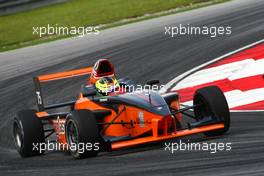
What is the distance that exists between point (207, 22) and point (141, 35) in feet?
5.50

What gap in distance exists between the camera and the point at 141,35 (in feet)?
63.9

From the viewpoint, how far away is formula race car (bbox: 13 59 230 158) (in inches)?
361

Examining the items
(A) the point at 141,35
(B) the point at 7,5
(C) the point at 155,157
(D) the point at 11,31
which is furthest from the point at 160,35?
(C) the point at 155,157

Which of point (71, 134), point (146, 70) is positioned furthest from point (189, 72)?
point (71, 134)

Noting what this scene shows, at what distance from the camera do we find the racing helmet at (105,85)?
1055 cm

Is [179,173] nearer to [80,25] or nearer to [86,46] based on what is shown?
[86,46]

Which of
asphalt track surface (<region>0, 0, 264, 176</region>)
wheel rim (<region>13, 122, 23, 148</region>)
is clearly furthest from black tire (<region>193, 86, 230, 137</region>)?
wheel rim (<region>13, 122, 23, 148</region>)

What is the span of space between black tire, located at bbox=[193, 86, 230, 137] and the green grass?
433 inches

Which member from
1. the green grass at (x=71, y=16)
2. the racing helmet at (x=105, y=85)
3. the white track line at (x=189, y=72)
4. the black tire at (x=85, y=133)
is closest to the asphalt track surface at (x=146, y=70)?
the black tire at (x=85, y=133)

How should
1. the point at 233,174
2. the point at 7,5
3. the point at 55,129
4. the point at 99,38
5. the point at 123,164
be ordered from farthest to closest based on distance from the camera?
the point at 7,5 < the point at 99,38 < the point at 55,129 < the point at 123,164 < the point at 233,174

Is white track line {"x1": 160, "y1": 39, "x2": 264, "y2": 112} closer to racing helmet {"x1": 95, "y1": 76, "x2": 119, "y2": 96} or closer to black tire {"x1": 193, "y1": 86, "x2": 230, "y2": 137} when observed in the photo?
racing helmet {"x1": 95, "y1": 76, "x2": 119, "y2": 96}

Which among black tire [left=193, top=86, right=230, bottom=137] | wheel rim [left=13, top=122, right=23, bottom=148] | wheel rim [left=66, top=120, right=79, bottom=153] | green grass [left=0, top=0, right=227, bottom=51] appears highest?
black tire [left=193, top=86, right=230, bottom=137]

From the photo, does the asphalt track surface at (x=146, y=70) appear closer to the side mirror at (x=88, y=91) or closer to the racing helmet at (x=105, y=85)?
the side mirror at (x=88, y=91)

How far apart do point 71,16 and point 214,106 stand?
540 inches
